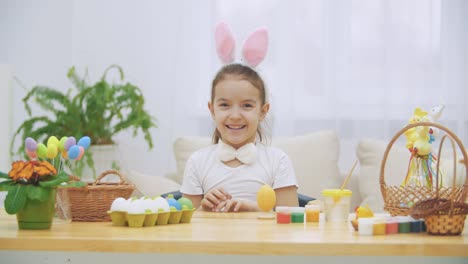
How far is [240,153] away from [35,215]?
104 centimetres

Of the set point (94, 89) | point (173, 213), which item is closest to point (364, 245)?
point (173, 213)

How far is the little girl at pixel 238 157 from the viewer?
8.28 ft

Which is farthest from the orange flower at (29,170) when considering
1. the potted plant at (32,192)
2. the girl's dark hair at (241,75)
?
the girl's dark hair at (241,75)

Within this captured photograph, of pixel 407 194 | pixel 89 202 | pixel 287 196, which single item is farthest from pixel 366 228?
pixel 287 196

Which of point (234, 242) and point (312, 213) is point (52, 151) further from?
point (312, 213)

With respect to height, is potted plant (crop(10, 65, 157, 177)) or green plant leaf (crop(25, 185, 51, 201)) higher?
potted plant (crop(10, 65, 157, 177))

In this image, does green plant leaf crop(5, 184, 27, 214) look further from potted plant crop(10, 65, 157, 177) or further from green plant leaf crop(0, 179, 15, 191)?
potted plant crop(10, 65, 157, 177)

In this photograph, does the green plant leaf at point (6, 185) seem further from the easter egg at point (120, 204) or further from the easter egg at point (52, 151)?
the easter egg at point (120, 204)

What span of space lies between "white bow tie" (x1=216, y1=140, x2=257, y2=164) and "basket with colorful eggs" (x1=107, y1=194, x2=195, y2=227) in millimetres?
805

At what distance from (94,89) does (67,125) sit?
0.75 ft

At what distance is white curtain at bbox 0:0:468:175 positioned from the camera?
3918 millimetres

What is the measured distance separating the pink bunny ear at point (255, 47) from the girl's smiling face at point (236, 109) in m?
0.09

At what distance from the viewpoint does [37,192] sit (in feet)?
5.27

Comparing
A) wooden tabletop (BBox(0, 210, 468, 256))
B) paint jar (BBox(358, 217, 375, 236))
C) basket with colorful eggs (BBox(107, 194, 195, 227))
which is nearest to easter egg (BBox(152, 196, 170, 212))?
basket with colorful eggs (BBox(107, 194, 195, 227))
